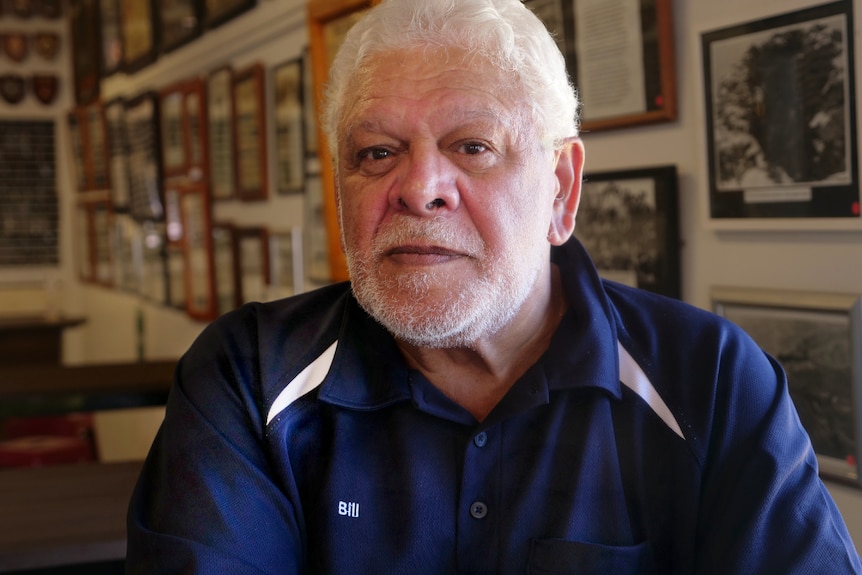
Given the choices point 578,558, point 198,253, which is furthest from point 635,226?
point 198,253

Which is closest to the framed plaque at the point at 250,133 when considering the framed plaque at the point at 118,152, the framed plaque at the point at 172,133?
the framed plaque at the point at 172,133

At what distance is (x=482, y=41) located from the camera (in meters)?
1.31

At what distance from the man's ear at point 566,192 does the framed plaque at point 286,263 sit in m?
1.66

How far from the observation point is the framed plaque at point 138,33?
15.3 feet

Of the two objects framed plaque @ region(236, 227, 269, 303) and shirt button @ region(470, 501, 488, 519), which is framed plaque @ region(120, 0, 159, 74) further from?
shirt button @ region(470, 501, 488, 519)

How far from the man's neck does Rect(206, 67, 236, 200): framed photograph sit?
2.46 metres

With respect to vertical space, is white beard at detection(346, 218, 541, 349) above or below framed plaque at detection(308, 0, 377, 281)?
below

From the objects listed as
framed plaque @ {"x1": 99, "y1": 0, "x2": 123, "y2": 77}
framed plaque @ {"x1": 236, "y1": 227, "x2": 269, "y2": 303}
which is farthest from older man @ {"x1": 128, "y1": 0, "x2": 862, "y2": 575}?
framed plaque @ {"x1": 99, "y1": 0, "x2": 123, "y2": 77}

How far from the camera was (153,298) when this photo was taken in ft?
16.8

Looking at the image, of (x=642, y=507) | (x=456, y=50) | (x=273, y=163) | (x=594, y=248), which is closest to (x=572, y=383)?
(x=642, y=507)

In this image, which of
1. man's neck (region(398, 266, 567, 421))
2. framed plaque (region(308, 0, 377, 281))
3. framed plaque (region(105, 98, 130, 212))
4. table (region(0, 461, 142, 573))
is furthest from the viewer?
framed plaque (region(105, 98, 130, 212))

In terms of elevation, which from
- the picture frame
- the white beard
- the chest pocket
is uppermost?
the picture frame

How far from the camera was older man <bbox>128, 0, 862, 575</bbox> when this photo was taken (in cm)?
125

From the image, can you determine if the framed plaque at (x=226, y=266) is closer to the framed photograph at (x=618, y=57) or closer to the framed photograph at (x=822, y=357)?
the framed photograph at (x=618, y=57)
